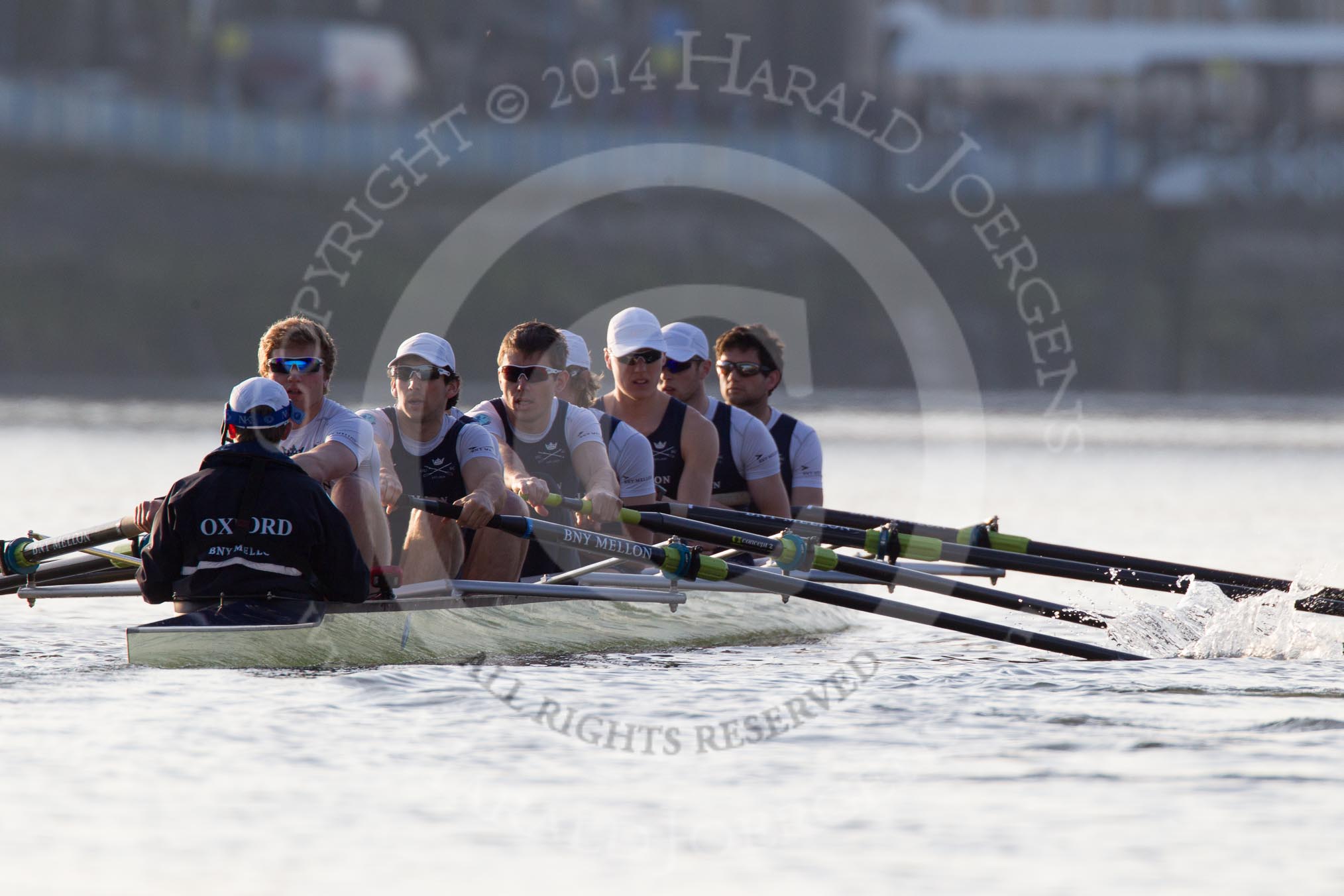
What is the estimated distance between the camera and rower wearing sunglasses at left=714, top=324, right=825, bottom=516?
14578 millimetres

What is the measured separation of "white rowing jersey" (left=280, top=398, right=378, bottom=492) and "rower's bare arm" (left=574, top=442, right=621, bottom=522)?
1481 millimetres

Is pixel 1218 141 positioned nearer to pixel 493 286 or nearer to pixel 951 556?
pixel 493 286

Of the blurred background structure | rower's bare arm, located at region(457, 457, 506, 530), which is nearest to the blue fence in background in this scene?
the blurred background structure

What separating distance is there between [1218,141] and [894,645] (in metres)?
52.2

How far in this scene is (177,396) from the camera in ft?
151

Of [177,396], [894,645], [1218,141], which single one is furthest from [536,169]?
[894,645]

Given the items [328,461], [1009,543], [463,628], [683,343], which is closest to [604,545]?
[463,628]

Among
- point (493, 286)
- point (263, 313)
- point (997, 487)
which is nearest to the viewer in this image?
point (997, 487)

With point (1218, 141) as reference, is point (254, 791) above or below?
below

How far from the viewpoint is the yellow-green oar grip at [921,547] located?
41.7 ft

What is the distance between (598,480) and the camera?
12.2 meters

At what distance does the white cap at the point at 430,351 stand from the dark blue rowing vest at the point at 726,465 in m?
2.93

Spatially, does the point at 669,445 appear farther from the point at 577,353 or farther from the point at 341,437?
the point at 341,437

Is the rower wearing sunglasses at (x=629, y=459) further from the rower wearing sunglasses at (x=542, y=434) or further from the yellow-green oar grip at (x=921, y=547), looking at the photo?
the yellow-green oar grip at (x=921, y=547)
